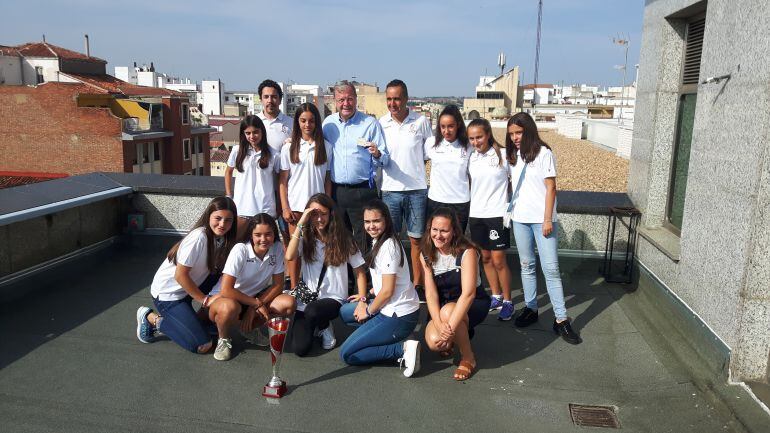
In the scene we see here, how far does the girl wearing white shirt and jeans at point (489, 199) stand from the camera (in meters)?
4.91

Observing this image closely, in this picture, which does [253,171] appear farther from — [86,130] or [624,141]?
[86,130]

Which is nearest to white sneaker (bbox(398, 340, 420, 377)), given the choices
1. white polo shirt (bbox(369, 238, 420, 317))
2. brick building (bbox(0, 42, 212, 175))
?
white polo shirt (bbox(369, 238, 420, 317))

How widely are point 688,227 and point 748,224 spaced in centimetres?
93

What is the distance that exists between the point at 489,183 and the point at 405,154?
0.75m

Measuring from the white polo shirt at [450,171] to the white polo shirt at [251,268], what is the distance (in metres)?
1.47

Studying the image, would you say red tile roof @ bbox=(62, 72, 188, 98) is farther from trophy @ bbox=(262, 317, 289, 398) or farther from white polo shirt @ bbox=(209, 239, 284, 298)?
trophy @ bbox=(262, 317, 289, 398)

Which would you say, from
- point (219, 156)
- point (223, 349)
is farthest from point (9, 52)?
point (223, 349)

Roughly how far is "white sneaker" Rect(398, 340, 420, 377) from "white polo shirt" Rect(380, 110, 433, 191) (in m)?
1.62

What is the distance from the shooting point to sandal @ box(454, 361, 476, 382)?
13.0 feet

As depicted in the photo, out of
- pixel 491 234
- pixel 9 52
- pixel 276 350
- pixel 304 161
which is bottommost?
pixel 276 350

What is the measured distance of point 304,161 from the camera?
16.6 ft

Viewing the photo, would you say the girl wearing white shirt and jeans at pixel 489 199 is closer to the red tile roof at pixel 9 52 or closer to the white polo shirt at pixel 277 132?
the white polo shirt at pixel 277 132

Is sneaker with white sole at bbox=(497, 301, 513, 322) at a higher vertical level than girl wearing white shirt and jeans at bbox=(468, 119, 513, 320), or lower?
lower

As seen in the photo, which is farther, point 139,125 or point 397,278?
point 139,125
